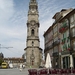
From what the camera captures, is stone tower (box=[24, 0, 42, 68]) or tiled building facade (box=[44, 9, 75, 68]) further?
stone tower (box=[24, 0, 42, 68])

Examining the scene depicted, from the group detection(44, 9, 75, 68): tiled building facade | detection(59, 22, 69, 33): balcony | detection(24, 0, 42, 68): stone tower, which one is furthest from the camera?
detection(24, 0, 42, 68): stone tower

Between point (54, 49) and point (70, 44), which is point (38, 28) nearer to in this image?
point (54, 49)

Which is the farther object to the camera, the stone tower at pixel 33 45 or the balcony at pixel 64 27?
the stone tower at pixel 33 45

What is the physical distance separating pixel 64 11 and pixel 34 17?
1851 inches

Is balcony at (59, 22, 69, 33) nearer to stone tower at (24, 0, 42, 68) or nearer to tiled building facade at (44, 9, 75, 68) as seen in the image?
tiled building facade at (44, 9, 75, 68)

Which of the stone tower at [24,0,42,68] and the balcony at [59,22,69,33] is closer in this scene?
the balcony at [59,22,69,33]

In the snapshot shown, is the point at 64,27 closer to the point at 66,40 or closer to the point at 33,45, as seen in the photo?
the point at 66,40

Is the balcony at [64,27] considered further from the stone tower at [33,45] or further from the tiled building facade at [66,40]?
the stone tower at [33,45]

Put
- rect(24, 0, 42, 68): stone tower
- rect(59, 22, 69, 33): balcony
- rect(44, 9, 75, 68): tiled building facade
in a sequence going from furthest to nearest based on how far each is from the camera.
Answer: rect(24, 0, 42, 68): stone tower, rect(59, 22, 69, 33): balcony, rect(44, 9, 75, 68): tiled building facade

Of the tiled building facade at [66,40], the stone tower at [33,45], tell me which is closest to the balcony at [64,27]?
the tiled building facade at [66,40]

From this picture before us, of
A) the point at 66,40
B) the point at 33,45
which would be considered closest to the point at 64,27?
the point at 66,40

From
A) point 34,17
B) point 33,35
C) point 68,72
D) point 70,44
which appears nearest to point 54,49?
point 70,44

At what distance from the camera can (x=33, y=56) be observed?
93.4m

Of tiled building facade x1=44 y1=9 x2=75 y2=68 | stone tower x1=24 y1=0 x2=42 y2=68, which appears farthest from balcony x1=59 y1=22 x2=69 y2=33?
stone tower x1=24 y1=0 x2=42 y2=68
